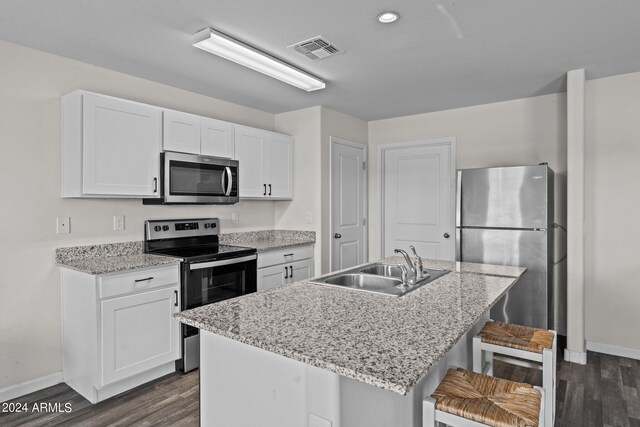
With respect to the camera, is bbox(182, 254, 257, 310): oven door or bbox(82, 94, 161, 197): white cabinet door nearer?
bbox(82, 94, 161, 197): white cabinet door

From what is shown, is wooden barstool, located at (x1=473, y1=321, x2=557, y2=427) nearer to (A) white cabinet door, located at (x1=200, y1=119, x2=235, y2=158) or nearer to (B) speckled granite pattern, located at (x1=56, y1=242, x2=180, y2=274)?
(B) speckled granite pattern, located at (x1=56, y1=242, x2=180, y2=274)

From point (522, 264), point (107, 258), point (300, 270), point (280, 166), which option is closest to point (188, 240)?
point (107, 258)

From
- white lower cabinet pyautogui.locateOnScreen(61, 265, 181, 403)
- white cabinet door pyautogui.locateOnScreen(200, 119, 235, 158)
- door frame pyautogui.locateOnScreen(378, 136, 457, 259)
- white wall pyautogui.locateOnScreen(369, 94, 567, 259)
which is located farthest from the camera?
door frame pyautogui.locateOnScreen(378, 136, 457, 259)

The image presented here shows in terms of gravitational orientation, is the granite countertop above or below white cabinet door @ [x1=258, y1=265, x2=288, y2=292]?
above

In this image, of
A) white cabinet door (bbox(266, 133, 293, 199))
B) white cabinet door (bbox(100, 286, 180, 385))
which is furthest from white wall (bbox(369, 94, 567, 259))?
white cabinet door (bbox(100, 286, 180, 385))

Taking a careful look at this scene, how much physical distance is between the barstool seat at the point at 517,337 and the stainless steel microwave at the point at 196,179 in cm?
248

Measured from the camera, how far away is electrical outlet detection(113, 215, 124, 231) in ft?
10.1

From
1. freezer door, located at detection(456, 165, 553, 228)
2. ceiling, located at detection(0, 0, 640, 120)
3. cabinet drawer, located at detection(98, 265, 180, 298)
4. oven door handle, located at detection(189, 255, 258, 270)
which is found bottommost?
cabinet drawer, located at detection(98, 265, 180, 298)

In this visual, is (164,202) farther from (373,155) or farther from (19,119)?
(373,155)

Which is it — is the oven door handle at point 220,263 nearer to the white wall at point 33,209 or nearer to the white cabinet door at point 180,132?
the white wall at point 33,209

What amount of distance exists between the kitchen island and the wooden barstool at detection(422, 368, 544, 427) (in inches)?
4.0

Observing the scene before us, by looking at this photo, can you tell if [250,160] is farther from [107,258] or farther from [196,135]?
[107,258]

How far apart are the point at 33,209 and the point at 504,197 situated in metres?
3.72

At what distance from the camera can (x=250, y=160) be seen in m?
3.88
